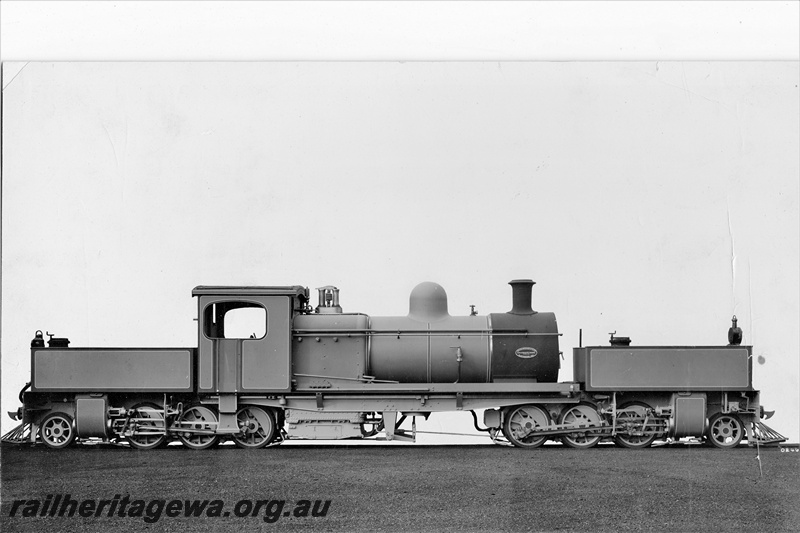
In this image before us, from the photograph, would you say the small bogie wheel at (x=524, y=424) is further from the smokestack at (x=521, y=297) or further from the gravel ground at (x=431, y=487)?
the smokestack at (x=521, y=297)

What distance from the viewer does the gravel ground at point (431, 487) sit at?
1009 cm

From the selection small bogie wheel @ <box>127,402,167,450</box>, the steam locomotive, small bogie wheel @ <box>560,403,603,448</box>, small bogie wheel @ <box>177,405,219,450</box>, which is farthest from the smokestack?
small bogie wheel @ <box>127,402,167,450</box>

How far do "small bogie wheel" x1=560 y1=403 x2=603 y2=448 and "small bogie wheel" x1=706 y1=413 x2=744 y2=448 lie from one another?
6.17ft

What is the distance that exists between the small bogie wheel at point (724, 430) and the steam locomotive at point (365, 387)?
0.02m

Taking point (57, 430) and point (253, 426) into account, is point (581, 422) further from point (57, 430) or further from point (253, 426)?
point (57, 430)

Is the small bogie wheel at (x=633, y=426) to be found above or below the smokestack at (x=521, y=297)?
below

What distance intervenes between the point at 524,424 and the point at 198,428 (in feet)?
17.6

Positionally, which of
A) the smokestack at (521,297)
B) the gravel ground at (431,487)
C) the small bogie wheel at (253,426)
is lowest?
the gravel ground at (431,487)

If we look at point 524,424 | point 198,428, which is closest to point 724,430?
point 524,424

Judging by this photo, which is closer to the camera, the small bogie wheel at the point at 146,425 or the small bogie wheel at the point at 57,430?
the small bogie wheel at the point at 146,425

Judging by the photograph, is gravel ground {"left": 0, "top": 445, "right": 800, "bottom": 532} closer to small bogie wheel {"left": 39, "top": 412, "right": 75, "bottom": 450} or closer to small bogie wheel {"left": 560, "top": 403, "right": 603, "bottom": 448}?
small bogie wheel {"left": 560, "top": 403, "right": 603, "bottom": 448}

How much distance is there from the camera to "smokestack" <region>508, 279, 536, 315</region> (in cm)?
1516

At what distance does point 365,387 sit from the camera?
48.3 feet

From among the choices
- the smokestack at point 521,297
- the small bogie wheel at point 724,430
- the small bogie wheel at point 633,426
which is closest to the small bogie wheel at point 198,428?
the smokestack at point 521,297
